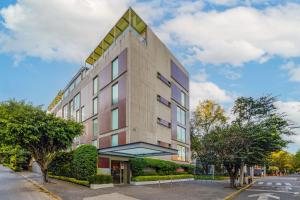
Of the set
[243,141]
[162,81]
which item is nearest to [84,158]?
[243,141]

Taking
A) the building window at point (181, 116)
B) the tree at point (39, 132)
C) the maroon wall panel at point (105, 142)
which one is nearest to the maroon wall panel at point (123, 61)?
the maroon wall panel at point (105, 142)

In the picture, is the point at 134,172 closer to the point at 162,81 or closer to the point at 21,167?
the point at 162,81

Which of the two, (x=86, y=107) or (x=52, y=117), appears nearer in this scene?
(x=52, y=117)

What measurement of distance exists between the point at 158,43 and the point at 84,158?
73.8ft

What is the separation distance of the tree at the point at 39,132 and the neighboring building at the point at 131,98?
381 centimetres

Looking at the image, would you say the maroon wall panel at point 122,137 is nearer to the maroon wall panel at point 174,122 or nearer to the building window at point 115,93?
the building window at point 115,93

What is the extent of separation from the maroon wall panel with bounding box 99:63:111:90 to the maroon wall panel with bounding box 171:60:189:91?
37.1 feet

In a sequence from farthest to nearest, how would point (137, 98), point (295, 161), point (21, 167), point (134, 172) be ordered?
point (295, 161)
point (21, 167)
point (137, 98)
point (134, 172)

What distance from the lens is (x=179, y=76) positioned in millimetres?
50375

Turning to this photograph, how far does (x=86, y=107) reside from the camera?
153ft

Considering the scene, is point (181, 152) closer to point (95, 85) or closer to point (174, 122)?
point (174, 122)

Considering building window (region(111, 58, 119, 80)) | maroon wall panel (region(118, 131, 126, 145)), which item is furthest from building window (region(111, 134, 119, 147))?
building window (region(111, 58, 119, 80))

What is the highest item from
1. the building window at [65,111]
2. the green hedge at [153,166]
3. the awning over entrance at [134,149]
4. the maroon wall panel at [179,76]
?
the maroon wall panel at [179,76]

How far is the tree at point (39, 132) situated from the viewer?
78.1ft
